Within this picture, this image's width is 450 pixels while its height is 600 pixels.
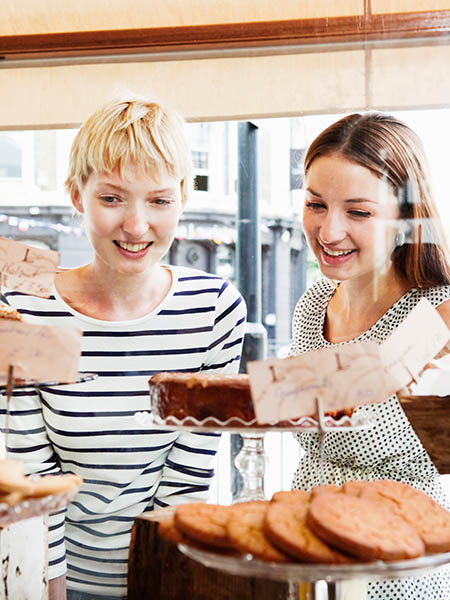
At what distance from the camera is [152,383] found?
118 centimetres

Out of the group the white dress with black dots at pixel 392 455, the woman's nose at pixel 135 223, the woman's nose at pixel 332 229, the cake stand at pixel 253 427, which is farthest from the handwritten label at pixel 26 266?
Answer: the white dress with black dots at pixel 392 455

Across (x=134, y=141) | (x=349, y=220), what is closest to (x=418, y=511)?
(x=349, y=220)

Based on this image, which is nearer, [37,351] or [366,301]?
[37,351]

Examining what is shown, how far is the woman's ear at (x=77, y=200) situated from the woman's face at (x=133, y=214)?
2.2 inches

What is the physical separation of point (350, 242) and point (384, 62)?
438 mm

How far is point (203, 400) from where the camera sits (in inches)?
44.8

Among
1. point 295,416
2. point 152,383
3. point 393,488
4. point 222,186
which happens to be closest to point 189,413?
point 152,383

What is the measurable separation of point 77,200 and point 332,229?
1.71 ft

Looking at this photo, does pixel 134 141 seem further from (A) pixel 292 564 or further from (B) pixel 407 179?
(A) pixel 292 564

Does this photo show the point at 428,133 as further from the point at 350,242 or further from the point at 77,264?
the point at 77,264

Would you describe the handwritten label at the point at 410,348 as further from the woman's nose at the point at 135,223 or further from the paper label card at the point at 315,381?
the woman's nose at the point at 135,223

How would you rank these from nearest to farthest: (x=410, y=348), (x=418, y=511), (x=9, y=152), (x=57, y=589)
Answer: (x=418, y=511)
(x=410, y=348)
(x=57, y=589)
(x=9, y=152)

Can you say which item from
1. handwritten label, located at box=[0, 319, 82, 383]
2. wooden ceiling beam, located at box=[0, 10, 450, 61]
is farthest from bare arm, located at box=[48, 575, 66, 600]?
wooden ceiling beam, located at box=[0, 10, 450, 61]

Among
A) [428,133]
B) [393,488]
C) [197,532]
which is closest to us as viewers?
[197,532]
